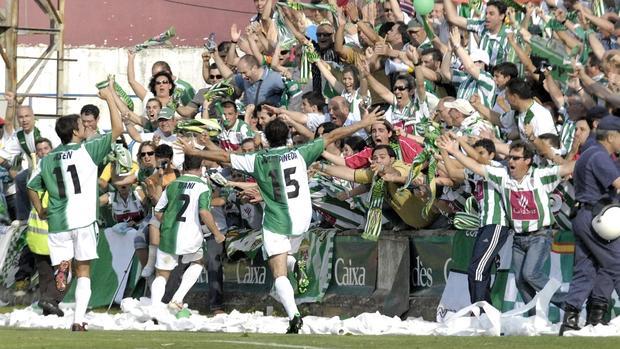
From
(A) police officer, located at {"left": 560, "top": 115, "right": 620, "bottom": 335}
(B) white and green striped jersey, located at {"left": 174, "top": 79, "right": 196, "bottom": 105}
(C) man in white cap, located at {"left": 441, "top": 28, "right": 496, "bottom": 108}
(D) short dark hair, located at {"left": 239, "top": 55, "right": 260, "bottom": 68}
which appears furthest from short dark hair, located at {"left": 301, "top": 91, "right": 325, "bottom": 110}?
(A) police officer, located at {"left": 560, "top": 115, "right": 620, "bottom": 335}

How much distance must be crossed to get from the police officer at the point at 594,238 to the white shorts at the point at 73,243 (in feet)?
17.4

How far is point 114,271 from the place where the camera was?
21.4 metres

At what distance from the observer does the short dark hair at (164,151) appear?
1953 centimetres

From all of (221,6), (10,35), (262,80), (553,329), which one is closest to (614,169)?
(553,329)

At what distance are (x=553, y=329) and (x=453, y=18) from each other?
19.4ft

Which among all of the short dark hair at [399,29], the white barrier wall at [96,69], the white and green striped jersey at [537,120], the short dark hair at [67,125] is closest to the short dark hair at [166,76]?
the short dark hair at [399,29]

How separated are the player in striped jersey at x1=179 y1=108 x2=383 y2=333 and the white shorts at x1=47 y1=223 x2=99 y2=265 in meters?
1.57

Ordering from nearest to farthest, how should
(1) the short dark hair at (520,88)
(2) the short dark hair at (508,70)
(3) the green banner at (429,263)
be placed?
1. (1) the short dark hair at (520,88)
2. (3) the green banner at (429,263)
3. (2) the short dark hair at (508,70)

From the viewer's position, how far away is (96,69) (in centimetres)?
3525

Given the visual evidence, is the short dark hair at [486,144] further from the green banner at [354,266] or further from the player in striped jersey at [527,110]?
the green banner at [354,266]

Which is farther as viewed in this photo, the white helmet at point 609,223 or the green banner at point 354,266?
the green banner at point 354,266

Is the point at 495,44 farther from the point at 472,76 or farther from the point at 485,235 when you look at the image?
the point at 485,235

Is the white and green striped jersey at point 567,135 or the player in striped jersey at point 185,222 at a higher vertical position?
the white and green striped jersey at point 567,135

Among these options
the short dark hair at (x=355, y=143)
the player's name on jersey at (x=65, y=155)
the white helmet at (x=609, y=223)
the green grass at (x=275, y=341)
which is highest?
the short dark hair at (x=355, y=143)
